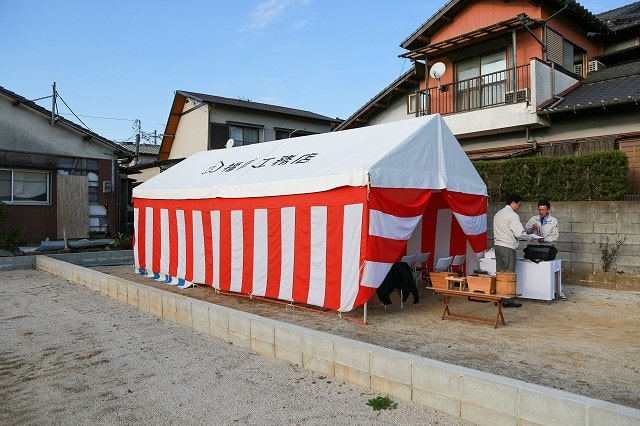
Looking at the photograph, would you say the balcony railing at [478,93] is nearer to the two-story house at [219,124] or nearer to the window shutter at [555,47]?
the window shutter at [555,47]

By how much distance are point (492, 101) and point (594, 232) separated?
519cm

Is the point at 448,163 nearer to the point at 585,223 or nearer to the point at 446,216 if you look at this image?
the point at 446,216

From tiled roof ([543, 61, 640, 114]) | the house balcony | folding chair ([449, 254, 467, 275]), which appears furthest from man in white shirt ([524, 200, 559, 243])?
the house balcony

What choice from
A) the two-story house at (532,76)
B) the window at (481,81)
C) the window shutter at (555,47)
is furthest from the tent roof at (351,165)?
the window shutter at (555,47)

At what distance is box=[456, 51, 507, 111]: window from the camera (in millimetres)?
11195

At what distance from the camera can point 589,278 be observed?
7074 mm

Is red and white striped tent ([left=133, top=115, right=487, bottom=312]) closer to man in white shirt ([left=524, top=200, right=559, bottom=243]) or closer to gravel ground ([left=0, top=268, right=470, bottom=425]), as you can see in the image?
man in white shirt ([left=524, top=200, right=559, bottom=243])

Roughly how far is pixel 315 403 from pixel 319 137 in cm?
467

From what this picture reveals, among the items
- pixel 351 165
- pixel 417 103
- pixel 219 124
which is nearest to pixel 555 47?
pixel 417 103

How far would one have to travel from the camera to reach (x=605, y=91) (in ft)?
31.9

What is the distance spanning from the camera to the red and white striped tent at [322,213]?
4.96 metres

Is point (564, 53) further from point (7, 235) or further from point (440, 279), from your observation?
point (7, 235)

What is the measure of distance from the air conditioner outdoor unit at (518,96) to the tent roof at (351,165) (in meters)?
4.87

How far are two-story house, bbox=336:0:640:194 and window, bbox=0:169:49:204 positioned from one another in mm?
10860
